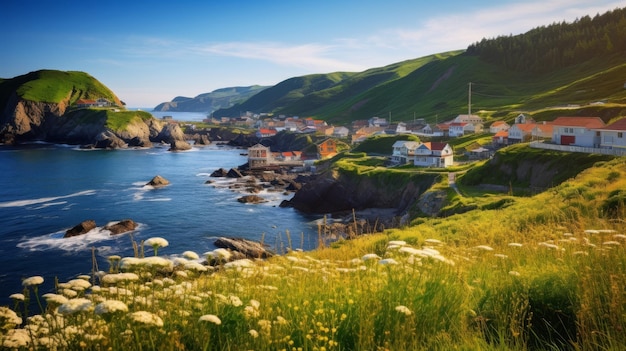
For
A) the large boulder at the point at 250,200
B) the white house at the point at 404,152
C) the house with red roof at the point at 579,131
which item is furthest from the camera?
the white house at the point at 404,152

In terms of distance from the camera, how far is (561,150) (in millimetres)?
50812

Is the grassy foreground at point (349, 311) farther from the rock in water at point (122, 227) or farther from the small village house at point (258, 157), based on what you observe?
the small village house at point (258, 157)

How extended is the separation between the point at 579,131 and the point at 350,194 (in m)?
34.9

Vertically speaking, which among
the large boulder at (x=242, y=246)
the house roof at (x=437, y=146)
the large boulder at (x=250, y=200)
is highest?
the house roof at (x=437, y=146)

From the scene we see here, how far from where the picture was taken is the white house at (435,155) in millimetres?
73625

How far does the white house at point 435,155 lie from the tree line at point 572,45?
440 ft

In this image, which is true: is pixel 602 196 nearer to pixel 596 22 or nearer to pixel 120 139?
pixel 120 139

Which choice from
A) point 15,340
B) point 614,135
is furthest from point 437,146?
point 15,340

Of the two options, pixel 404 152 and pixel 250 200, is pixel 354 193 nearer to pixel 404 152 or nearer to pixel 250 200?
pixel 250 200

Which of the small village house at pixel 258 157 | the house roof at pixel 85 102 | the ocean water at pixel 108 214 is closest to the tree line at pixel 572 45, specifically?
the small village house at pixel 258 157

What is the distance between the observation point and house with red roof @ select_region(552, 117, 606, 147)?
5288cm

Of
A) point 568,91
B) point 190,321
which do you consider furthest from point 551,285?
point 568,91

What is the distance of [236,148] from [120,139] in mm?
43808

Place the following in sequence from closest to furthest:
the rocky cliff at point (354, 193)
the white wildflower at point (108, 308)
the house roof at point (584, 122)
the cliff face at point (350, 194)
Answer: the white wildflower at point (108, 308), the house roof at point (584, 122), the rocky cliff at point (354, 193), the cliff face at point (350, 194)
